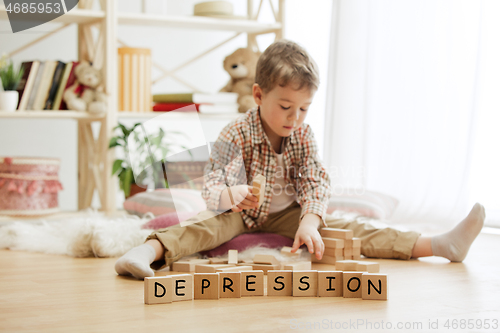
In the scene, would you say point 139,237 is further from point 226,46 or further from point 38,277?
point 226,46

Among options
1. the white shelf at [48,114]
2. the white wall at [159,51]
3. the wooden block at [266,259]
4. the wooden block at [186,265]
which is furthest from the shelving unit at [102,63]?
the wooden block at [266,259]

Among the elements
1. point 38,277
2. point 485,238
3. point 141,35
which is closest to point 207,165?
point 38,277

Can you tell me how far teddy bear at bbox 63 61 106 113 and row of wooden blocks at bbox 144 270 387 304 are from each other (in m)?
1.34

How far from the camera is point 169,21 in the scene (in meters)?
2.33

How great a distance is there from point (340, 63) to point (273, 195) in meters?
1.33

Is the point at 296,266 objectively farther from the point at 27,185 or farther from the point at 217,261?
the point at 27,185

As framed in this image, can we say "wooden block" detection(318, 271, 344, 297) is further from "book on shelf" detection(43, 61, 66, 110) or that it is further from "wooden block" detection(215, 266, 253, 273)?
"book on shelf" detection(43, 61, 66, 110)

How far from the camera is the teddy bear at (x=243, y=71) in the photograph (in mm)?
2438

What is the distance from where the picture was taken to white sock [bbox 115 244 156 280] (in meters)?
1.08

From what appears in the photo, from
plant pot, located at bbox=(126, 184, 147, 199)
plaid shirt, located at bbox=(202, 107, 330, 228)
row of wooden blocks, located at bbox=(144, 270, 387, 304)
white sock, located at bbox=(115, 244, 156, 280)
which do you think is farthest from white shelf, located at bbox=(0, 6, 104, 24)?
row of wooden blocks, located at bbox=(144, 270, 387, 304)

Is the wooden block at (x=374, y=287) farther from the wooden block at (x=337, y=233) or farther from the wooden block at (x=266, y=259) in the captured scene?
the wooden block at (x=337, y=233)

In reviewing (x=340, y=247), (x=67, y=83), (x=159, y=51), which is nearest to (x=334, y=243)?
(x=340, y=247)

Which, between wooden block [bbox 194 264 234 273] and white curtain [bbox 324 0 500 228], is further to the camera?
white curtain [bbox 324 0 500 228]

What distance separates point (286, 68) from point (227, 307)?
649 mm
